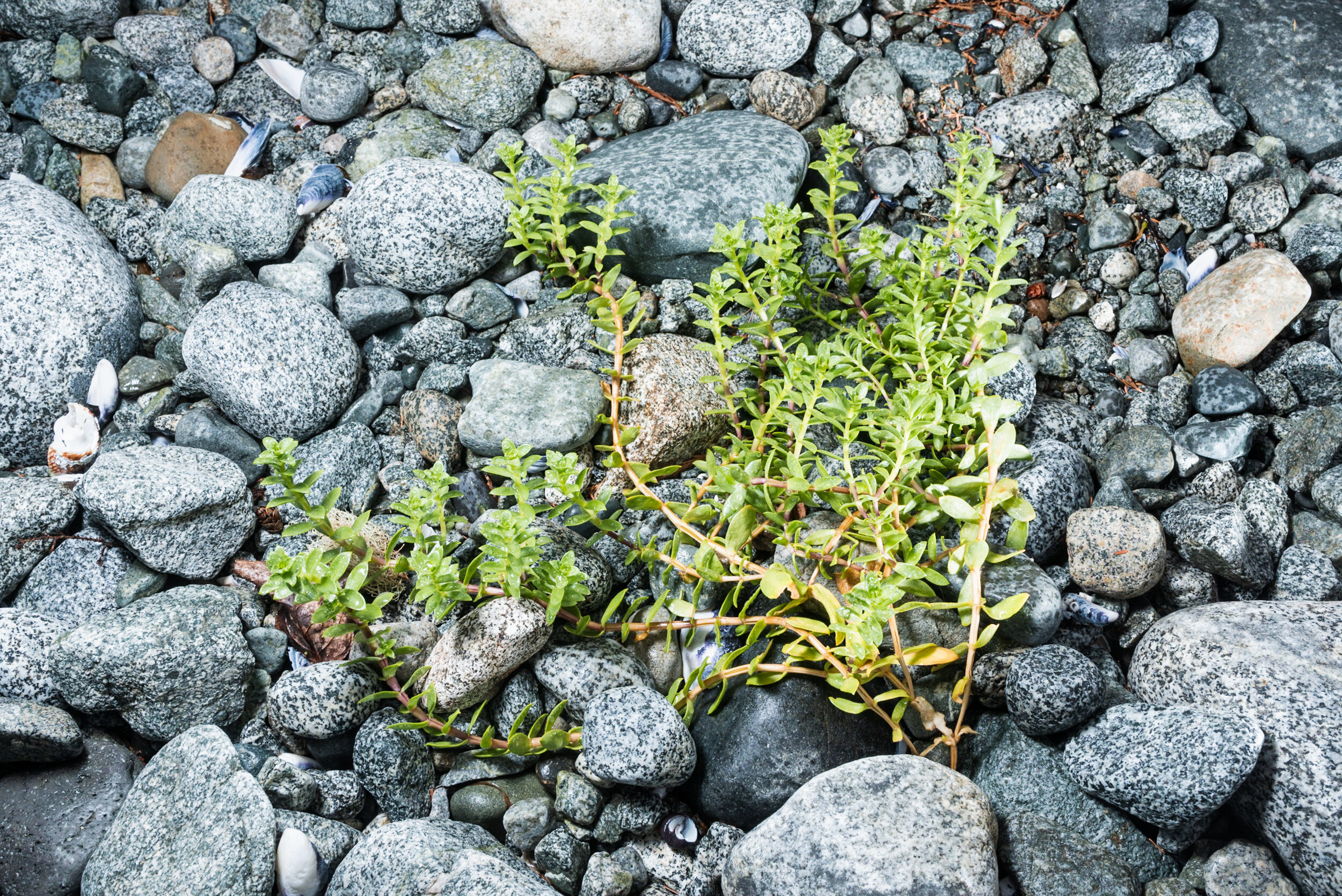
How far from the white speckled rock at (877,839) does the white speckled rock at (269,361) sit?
8.08ft


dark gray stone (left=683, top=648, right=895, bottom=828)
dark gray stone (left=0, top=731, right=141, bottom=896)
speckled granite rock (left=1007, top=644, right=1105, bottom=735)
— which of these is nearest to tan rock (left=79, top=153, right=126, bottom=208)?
dark gray stone (left=0, top=731, right=141, bottom=896)

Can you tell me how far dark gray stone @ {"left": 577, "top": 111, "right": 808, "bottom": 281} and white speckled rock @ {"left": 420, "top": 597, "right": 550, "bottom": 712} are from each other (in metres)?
1.56

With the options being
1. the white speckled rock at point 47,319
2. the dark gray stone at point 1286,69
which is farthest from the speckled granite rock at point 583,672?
the dark gray stone at point 1286,69

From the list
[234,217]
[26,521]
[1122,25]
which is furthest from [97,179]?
[1122,25]

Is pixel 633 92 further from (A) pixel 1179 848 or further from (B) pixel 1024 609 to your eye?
(A) pixel 1179 848

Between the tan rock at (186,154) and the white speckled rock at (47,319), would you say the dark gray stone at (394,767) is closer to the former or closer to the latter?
the white speckled rock at (47,319)

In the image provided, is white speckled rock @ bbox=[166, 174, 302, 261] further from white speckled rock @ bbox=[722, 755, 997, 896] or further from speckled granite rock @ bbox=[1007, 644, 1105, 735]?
speckled granite rock @ bbox=[1007, 644, 1105, 735]

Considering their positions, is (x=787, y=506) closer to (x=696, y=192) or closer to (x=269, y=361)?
(x=696, y=192)

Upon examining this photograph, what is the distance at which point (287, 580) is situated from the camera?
272cm

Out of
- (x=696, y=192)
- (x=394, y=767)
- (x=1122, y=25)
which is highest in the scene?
(x=1122, y=25)

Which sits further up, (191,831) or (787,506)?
(787,506)

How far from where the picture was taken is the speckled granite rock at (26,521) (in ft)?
11.2

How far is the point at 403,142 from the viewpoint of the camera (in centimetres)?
477

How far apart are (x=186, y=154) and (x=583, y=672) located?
3540mm
